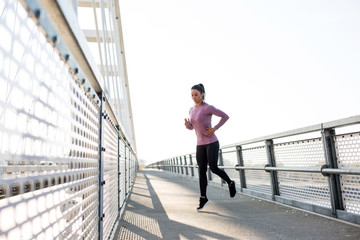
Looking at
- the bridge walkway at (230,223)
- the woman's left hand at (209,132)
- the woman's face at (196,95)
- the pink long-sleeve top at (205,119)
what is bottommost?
the bridge walkway at (230,223)

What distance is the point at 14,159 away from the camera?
2.45ft

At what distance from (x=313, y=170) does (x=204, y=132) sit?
1.37m

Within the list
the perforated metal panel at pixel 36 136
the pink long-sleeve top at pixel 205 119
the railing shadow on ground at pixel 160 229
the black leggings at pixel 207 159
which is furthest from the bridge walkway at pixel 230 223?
the perforated metal panel at pixel 36 136

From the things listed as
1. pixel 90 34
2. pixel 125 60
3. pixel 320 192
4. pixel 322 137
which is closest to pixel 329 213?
pixel 320 192

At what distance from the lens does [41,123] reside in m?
0.93

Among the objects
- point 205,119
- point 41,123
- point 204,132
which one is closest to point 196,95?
point 205,119

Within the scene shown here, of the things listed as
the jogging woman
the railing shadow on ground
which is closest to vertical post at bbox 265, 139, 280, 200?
the jogging woman

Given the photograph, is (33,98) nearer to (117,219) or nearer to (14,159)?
(14,159)

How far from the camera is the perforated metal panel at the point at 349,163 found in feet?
9.25

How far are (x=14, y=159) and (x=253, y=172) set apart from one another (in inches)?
193

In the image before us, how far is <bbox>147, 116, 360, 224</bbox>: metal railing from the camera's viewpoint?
2896mm

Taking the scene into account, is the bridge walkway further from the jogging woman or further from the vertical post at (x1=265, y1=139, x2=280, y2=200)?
the jogging woman

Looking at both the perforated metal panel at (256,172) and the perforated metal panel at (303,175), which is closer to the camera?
the perforated metal panel at (303,175)

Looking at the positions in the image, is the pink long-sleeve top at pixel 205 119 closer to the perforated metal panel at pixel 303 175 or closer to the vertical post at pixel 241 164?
the perforated metal panel at pixel 303 175
